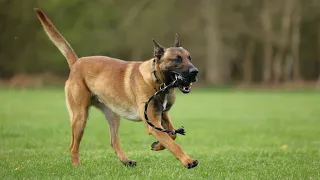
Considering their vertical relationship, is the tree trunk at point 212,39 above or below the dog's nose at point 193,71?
below

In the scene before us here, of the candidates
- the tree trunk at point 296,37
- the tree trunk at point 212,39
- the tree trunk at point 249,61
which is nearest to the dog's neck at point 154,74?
the tree trunk at point 212,39

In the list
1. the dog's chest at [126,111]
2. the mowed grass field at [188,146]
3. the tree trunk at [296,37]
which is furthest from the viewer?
the tree trunk at [296,37]

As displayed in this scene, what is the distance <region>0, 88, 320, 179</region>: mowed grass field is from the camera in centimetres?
784

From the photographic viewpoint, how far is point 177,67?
7.71 meters

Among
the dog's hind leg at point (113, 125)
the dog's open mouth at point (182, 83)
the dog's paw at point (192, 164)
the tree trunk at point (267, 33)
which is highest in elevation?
the dog's open mouth at point (182, 83)

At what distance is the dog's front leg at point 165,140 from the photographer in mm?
7172

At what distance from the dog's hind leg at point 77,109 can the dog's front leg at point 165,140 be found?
1.13 meters

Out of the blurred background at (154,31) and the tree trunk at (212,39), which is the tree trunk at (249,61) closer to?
the blurred background at (154,31)

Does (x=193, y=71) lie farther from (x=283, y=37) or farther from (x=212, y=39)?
(x=283, y=37)

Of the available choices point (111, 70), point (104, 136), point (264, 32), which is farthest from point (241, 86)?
point (111, 70)

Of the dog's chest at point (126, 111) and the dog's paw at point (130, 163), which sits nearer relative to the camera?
the dog's chest at point (126, 111)

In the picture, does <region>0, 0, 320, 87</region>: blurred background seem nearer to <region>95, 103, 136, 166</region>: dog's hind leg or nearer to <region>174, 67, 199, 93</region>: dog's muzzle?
<region>95, 103, 136, 166</region>: dog's hind leg

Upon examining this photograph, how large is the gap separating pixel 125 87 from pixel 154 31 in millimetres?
43650

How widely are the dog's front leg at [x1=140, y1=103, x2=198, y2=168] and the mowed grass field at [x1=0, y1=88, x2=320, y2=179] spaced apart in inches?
9.7
